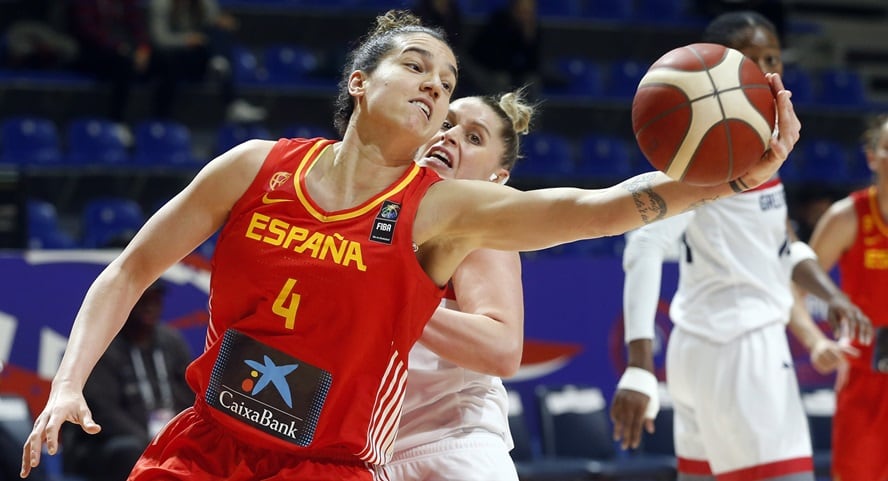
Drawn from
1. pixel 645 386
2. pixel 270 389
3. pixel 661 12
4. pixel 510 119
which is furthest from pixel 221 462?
pixel 661 12

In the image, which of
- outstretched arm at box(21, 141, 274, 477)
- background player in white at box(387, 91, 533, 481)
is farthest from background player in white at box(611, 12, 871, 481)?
outstretched arm at box(21, 141, 274, 477)

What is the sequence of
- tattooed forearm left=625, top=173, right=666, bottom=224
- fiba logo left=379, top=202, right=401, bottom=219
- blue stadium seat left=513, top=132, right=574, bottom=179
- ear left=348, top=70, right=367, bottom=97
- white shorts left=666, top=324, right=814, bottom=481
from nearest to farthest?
tattooed forearm left=625, top=173, right=666, bottom=224
fiba logo left=379, top=202, right=401, bottom=219
ear left=348, top=70, right=367, bottom=97
white shorts left=666, top=324, right=814, bottom=481
blue stadium seat left=513, top=132, right=574, bottom=179

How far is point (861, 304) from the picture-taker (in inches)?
225

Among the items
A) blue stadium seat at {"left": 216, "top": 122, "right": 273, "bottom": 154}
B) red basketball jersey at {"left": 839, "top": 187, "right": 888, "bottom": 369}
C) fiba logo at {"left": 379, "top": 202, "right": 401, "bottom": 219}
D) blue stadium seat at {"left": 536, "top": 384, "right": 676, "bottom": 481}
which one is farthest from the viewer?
blue stadium seat at {"left": 216, "top": 122, "right": 273, "bottom": 154}

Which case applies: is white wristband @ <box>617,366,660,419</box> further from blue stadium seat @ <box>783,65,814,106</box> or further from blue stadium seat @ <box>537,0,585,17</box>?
blue stadium seat @ <box>783,65,814,106</box>

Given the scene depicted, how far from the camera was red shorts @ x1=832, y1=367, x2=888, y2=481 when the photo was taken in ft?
17.1

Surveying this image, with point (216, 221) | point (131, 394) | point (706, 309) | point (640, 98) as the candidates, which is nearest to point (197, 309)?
point (131, 394)

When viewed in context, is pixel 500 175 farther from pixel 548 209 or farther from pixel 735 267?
pixel 735 267

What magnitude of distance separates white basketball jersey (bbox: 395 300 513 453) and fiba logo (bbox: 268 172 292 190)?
0.72 m

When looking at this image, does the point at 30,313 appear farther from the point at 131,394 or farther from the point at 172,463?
the point at 172,463

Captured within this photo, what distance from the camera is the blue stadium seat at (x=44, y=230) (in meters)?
9.55

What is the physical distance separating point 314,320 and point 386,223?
0.28 meters

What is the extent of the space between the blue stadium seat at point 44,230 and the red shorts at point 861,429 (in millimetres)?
6338

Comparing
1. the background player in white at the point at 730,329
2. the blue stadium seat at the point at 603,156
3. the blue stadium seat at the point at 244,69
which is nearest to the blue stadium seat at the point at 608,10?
the blue stadium seat at the point at 603,156
